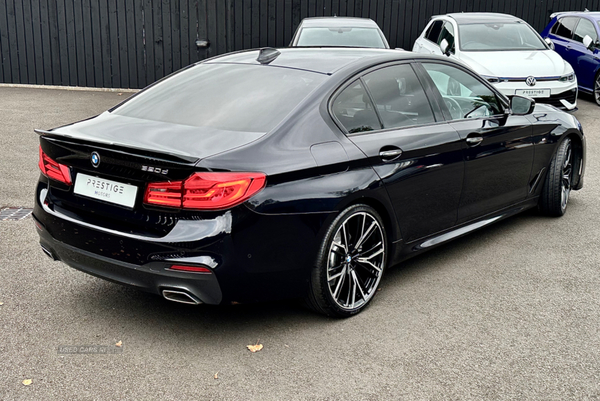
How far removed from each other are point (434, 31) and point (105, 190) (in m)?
10.3

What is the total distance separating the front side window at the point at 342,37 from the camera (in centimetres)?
1073

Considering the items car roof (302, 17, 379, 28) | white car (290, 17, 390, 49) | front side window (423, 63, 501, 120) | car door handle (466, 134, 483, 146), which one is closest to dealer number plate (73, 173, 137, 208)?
front side window (423, 63, 501, 120)

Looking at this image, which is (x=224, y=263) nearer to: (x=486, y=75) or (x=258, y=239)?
(x=258, y=239)

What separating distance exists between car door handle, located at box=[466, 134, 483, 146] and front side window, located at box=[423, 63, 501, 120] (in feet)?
Answer: 0.55

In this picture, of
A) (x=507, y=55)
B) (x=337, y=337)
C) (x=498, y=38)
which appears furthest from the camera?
(x=498, y=38)

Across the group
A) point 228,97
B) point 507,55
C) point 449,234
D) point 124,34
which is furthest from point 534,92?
point 124,34

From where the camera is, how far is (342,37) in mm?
10875

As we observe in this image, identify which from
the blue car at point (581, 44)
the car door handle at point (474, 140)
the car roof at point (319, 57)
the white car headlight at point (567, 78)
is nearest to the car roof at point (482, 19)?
the blue car at point (581, 44)

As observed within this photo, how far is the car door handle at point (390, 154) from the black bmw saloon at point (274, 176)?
14 millimetres

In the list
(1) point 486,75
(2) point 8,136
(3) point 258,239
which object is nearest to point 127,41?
(2) point 8,136

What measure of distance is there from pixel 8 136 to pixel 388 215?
6.92m

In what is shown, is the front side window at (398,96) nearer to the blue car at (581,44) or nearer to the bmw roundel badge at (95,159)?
the bmw roundel badge at (95,159)

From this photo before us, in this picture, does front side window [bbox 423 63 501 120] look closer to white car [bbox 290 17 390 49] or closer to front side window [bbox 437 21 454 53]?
white car [bbox 290 17 390 49]

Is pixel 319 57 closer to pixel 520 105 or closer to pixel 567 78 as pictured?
pixel 520 105
